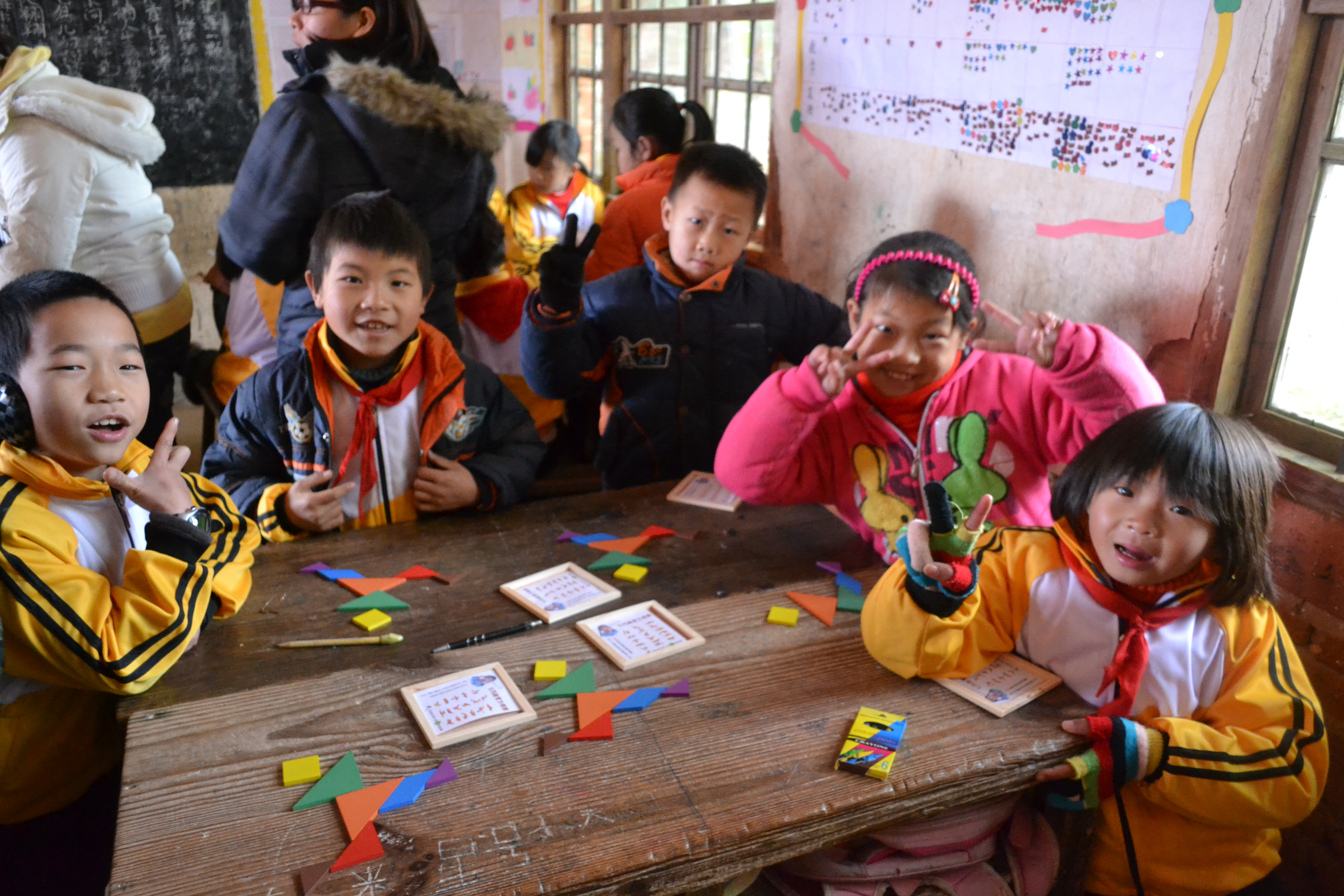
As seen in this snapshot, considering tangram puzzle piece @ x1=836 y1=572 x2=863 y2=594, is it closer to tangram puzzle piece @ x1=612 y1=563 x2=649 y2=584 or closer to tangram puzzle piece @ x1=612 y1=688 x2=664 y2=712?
tangram puzzle piece @ x1=612 y1=563 x2=649 y2=584

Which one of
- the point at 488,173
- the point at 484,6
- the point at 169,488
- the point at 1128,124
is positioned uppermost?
the point at 484,6

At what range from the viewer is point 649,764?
4.11 ft

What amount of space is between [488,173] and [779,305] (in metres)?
0.94

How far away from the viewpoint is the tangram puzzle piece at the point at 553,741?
127 centimetres

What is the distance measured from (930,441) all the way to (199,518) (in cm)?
132

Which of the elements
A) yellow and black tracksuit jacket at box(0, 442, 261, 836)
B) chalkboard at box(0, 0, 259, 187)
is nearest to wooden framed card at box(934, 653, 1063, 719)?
yellow and black tracksuit jacket at box(0, 442, 261, 836)

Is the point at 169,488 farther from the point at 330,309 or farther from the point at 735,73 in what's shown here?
the point at 735,73

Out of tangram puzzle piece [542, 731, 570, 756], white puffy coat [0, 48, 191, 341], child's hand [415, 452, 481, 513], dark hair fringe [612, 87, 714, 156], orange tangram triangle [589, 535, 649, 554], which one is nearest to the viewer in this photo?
tangram puzzle piece [542, 731, 570, 756]

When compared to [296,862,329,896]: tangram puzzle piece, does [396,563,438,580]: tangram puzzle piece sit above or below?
below

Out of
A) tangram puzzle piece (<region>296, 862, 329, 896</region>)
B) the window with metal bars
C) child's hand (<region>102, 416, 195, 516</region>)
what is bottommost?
tangram puzzle piece (<region>296, 862, 329, 896</region>)

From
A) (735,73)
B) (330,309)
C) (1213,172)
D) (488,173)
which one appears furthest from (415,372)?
(735,73)

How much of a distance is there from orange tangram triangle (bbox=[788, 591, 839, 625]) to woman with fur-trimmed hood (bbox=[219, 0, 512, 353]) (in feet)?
4.66

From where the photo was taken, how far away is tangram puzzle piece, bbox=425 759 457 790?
121cm

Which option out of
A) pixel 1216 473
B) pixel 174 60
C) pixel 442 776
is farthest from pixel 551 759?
pixel 174 60
